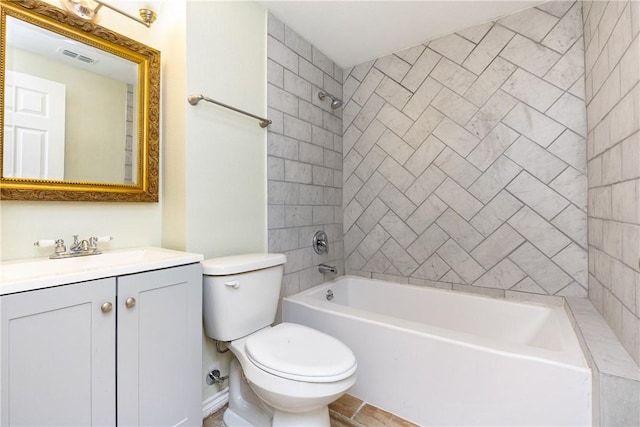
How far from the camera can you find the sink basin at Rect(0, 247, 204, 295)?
0.81m

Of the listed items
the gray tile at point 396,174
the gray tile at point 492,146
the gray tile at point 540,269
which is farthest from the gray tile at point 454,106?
the gray tile at point 540,269

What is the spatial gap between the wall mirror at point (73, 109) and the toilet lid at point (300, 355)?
0.91 meters

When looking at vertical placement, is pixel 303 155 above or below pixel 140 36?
below

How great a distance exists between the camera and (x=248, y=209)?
1753 millimetres

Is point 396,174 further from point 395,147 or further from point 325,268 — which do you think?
point 325,268

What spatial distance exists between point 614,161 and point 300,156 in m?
1.64

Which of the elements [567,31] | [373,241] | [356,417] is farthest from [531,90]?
[356,417]

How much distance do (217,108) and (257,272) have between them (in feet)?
2.97

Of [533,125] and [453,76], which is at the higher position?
[453,76]

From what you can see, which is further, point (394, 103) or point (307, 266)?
point (394, 103)

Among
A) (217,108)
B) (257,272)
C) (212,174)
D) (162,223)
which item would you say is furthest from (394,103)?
(162,223)

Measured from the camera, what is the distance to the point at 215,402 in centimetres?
154

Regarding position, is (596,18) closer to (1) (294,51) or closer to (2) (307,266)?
(1) (294,51)

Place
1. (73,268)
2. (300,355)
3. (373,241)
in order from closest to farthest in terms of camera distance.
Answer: (73,268), (300,355), (373,241)
